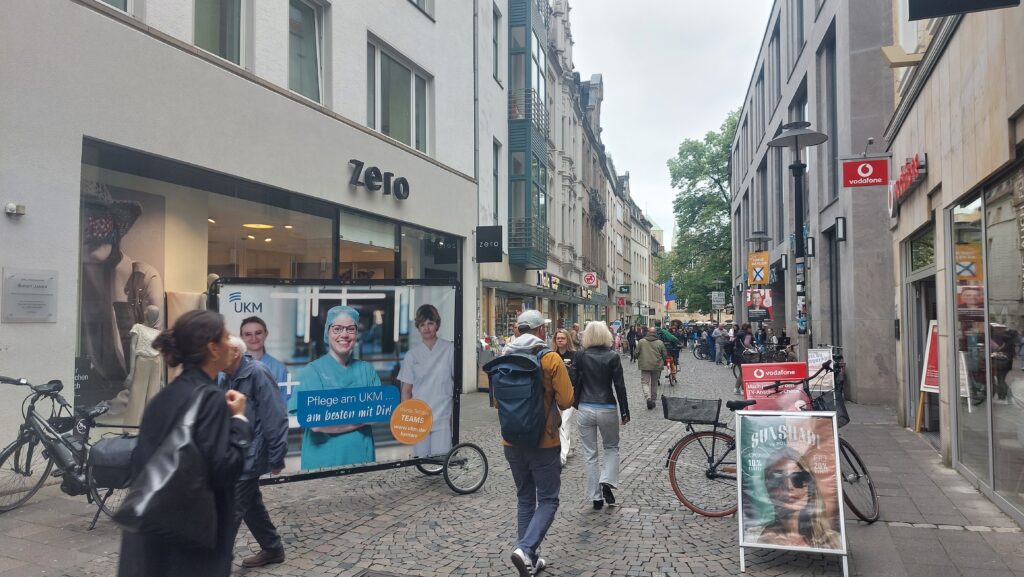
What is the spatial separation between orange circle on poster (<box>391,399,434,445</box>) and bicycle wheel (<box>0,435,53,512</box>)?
2957 millimetres

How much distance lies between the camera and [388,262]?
14.1 m

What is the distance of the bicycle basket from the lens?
600cm

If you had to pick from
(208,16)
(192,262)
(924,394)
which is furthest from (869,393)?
(208,16)

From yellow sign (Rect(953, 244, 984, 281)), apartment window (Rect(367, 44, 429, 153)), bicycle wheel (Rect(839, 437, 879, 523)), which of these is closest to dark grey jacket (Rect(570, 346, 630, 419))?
bicycle wheel (Rect(839, 437, 879, 523))

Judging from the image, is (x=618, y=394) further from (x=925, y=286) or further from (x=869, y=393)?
(x=869, y=393)

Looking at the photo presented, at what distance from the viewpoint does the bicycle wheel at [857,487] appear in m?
5.55

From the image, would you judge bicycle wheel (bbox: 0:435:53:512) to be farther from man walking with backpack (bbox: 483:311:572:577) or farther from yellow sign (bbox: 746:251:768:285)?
yellow sign (bbox: 746:251:768:285)

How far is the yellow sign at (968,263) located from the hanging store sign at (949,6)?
2.54 m

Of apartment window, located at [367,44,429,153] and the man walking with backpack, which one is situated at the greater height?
apartment window, located at [367,44,429,153]

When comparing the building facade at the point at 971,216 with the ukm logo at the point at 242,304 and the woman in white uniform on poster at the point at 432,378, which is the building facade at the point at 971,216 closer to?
the woman in white uniform on poster at the point at 432,378

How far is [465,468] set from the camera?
280 inches

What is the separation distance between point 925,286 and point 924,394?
5.43ft

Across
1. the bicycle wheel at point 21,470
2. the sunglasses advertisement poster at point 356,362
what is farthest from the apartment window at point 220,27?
the bicycle wheel at point 21,470

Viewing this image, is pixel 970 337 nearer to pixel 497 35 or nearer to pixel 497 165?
pixel 497 165
